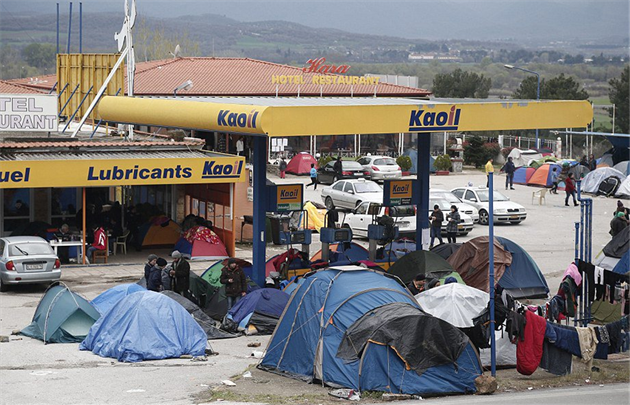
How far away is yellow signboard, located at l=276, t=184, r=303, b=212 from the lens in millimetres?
22922

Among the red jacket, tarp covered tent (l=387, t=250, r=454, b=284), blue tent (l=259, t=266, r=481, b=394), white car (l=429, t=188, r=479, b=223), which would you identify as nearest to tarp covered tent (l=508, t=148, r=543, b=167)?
white car (l=429, t=188, r=479, b=223)

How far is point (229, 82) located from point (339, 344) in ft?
146

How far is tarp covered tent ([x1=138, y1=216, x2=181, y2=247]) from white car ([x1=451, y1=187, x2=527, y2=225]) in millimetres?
12303

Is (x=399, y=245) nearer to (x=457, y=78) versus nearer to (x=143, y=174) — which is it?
(x=143, y=174)

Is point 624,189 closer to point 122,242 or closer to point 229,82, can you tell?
point 122,242

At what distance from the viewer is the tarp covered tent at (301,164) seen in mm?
53781

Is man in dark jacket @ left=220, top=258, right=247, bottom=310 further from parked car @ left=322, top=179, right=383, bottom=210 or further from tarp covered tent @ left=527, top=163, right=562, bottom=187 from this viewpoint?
tarp covered tent @ left=527, top=163, right=562, bottom=187

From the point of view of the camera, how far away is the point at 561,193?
1838 inches

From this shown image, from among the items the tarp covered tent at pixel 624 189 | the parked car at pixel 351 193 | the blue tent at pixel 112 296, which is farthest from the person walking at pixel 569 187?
the blue tent at pixel 112 296

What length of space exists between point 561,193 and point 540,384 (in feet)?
106

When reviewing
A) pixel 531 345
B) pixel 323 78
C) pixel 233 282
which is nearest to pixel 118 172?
pixel 233 282

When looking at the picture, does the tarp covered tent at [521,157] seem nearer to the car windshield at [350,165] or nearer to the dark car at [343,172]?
the dark car at [343,172]

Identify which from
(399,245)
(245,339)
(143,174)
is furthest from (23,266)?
(399,245)

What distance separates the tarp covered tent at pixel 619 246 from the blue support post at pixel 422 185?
565 cm
